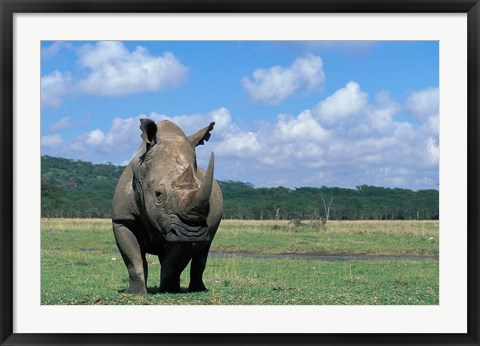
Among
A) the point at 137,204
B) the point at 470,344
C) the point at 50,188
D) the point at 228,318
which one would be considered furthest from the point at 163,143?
the point at 50,188

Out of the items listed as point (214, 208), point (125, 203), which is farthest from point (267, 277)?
point (125, 203)

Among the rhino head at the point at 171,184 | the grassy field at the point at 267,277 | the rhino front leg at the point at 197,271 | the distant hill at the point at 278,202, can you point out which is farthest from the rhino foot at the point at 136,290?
the distant hill at the point at 278,202

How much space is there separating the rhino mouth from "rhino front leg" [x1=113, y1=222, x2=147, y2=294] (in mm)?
1537

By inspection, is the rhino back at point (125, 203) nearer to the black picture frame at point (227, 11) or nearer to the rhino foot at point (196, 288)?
the rhino foot at point (196, 288)

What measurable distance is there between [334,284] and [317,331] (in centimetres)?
652

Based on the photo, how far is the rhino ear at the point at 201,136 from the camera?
43.7 ft

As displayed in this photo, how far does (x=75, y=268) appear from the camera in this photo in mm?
18406

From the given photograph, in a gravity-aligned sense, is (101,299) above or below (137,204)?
below

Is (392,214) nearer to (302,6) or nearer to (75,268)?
(75,268)

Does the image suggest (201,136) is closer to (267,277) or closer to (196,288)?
(196,288)

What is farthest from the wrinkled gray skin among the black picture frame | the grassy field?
the black picture frame

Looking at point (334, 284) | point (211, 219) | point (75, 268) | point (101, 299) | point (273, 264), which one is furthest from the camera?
point (273, 264)

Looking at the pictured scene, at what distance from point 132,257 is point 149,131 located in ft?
6.23

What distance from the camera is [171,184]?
1147 centimetres
